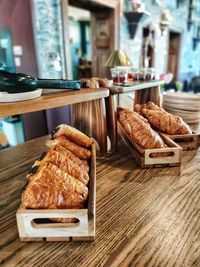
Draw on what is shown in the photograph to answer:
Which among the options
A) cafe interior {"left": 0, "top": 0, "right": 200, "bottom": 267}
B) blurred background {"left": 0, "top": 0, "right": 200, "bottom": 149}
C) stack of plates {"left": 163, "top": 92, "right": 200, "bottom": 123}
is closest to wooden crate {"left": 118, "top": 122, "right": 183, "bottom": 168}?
cafe interior {"left": 0, "top": 0, "right": 200, "bottom": 267}

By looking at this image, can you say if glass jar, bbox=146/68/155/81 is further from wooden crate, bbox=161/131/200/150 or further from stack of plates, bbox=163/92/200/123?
wooden crate, bbox=161/131/200/150

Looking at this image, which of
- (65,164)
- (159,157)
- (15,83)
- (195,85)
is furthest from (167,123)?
(195,85)

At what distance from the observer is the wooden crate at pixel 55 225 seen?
496 mm

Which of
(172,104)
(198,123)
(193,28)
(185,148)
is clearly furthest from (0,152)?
(193,28)

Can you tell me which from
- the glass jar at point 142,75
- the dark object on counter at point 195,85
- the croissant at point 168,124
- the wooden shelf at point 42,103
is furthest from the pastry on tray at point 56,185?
the dark object on counter at point 195,85

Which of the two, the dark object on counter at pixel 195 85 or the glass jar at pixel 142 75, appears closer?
the glass jar at pixel 142 75

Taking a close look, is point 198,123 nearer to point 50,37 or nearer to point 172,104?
point 172,104

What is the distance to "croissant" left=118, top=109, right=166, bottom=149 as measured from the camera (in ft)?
2.85

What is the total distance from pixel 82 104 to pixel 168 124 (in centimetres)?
43

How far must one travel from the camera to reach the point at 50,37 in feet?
9.09

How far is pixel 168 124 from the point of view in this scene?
1050 mm

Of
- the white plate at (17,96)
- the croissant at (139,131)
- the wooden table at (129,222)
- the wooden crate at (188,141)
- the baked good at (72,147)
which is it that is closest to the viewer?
the wooden table at (129,222)

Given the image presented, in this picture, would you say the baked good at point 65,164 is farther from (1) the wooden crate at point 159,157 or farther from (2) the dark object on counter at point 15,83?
(1) the wooden crate at point 159,157

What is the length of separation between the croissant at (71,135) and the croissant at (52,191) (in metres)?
0.27
